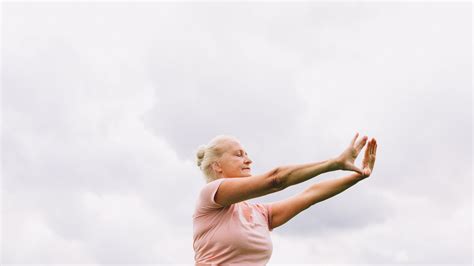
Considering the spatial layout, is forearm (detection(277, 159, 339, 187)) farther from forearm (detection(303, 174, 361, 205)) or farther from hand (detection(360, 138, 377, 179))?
forearm (detection(303, 174, 361, 205))

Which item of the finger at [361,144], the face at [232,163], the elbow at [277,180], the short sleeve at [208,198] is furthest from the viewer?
the face at [232,163]

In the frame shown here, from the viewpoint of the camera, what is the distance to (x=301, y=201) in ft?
26.9

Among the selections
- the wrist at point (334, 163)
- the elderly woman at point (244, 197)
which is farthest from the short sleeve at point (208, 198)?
the wrist at point (334, 163)

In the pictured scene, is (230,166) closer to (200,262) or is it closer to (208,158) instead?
(208,158)

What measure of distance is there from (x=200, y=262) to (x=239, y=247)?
18.9 inches

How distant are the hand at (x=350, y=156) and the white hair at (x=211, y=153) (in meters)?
1.85

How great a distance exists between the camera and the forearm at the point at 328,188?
303 inches

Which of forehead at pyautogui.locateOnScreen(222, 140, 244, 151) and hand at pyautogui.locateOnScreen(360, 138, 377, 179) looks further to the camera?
forehead at pyautogui.locateOnScreen(222, 140, 244, 151)

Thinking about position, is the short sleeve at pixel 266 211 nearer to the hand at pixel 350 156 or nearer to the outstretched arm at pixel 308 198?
the outstretched arm at pixel 308 198

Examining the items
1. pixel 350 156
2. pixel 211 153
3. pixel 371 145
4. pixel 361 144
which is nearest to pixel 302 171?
pixel 350 156

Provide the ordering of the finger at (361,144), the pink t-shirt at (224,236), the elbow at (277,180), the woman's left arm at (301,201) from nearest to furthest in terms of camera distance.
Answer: the elbow at (277,180) < the finger at (361,144) < the pink t-shirt at (224,236) < the woman's left arm at (301,201)

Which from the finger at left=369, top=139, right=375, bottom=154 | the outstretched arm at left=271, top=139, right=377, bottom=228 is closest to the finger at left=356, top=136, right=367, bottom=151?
the finger at left=369, top=139, right=375, bottom=154

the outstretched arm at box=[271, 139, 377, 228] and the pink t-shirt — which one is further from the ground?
the outstretched arm at box=[271, 139, 377, 228]

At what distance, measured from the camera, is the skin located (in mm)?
6211
